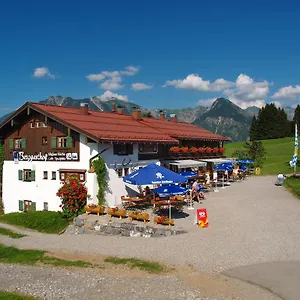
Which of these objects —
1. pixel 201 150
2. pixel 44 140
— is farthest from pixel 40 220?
pixel 201 150

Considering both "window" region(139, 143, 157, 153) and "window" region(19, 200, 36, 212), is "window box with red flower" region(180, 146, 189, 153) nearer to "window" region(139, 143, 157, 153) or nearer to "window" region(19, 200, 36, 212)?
"window" region(139, 143, 157, 153)

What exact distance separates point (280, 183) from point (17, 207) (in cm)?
2293

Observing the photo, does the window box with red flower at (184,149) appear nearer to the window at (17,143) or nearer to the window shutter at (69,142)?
the window shutter at (69,142)

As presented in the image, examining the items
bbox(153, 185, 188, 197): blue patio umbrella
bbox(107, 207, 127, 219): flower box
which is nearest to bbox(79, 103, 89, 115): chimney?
bbox(107, 207, 127, 219): flower box

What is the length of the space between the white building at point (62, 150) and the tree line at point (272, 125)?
→ 79.9 m

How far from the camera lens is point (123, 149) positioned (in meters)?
25.3

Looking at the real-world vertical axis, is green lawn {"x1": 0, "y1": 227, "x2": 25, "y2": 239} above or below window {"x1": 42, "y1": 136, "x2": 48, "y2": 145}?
below

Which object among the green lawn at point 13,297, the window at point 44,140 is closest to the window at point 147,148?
the window at point 44,140

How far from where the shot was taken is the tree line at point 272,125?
103456mm

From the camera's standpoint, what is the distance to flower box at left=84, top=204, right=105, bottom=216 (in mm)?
21438

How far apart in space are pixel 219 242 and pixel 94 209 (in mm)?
8571

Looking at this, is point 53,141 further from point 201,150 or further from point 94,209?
point 201,150

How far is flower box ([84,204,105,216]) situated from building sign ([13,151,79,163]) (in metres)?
3.57

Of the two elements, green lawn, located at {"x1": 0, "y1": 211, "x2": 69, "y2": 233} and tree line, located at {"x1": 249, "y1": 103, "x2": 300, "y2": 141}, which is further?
tree line, located at {"x1": 249, "y1": 103, "x2": 300, "y2": 141}
